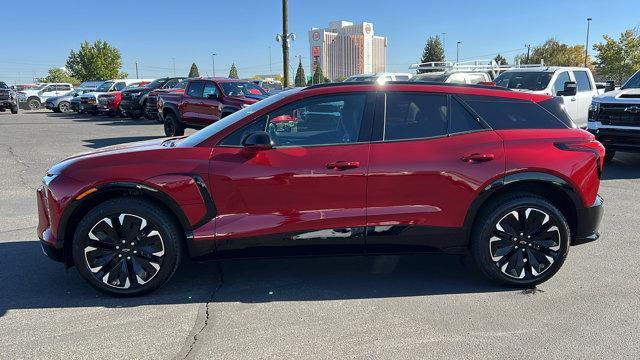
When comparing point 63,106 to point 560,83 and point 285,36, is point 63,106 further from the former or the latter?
point 560,83

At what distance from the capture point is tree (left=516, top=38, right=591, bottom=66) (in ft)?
216

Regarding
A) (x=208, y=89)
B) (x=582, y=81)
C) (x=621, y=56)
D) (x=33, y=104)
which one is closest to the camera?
(x=582, y=81)

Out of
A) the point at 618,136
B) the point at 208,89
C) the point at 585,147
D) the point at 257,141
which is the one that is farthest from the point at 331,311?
the point at 208,89

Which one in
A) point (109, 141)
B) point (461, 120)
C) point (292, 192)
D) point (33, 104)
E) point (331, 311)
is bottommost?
point (331, 311)

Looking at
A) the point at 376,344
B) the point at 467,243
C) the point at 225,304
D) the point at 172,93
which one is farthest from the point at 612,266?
the point at 172,93

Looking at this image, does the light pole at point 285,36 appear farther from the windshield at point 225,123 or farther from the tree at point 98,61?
the tree at point 98,61

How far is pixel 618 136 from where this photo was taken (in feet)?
31.1

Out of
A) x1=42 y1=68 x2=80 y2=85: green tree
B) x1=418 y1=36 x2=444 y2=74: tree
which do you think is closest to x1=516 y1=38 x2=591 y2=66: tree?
x1=418 y1=36 x2=444 y2=74: tree

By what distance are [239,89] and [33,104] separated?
26.9m

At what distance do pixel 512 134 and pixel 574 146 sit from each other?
0.54 m

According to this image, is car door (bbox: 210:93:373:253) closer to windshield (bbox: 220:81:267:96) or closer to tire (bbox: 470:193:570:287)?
tire (bbox: 470:193:570:287)

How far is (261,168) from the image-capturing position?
12.8 feet

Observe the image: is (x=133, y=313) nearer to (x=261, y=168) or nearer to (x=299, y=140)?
(x=261, y=168)

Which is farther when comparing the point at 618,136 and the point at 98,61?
the point at 98,61
